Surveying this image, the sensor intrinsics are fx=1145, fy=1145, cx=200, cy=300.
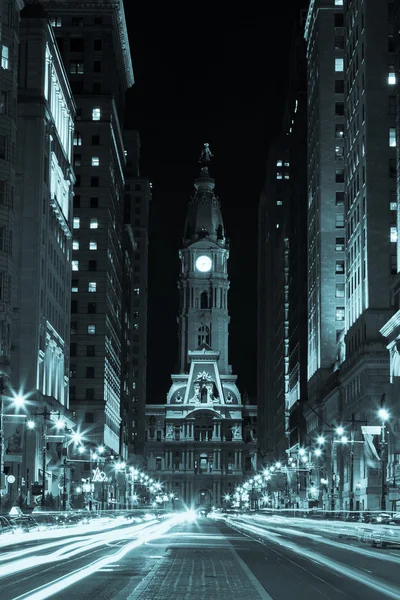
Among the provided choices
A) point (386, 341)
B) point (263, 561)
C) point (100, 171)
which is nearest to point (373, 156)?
point (386, 341)

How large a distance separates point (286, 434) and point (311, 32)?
2894 inches

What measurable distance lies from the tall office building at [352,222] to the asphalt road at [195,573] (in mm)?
55236

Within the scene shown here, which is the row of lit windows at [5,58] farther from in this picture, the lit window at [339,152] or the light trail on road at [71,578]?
the lit window at [339,152]

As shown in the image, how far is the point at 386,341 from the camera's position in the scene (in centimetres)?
10719

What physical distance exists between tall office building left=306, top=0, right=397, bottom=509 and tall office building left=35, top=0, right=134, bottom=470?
27888mm

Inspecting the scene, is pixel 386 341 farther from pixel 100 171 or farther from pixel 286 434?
pixel 286 434

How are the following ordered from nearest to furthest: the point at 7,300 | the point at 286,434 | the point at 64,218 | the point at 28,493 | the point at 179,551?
the point at 179,551
the point at 7,300
the point at 28,493
the point at 64,218
the point at 286,434

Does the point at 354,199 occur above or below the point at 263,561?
above

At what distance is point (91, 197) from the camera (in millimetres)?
154500

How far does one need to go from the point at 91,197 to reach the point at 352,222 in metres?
45.4

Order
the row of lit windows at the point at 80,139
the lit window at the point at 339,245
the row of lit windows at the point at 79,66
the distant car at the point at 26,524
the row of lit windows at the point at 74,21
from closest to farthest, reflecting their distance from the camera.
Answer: the distant car at the point at 26,524, the lit window at the point at 339,245, the row of lit windows at the point at 80,139, the row of lit windows at the point at 74,21, the row of lit windows at the point at 79,66

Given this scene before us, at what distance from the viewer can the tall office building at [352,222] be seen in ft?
358

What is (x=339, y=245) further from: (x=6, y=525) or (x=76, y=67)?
(x=6, y=525)

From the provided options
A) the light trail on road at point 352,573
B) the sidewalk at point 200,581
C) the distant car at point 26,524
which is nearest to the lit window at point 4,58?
the distant car at point 26,524
